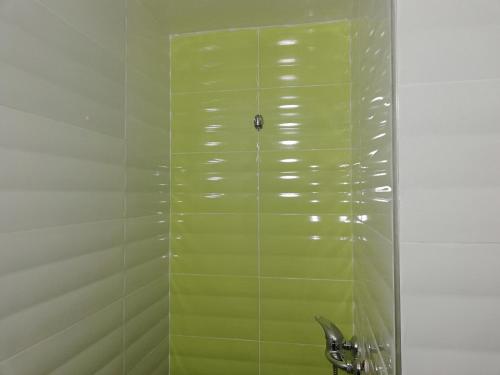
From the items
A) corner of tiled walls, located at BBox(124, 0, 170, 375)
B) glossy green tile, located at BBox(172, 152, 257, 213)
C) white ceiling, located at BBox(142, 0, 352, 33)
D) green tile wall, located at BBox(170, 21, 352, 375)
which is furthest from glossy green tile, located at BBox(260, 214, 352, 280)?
white ceiling, located at BBox(142, 0, 352, 33)

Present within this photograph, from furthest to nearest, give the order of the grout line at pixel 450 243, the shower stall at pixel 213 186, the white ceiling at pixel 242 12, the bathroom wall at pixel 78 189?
the white ceiling at pixel 242 12
the shower stall at pixel 213 186
the bathroom wall at pixel 78 189
the grout line at pixel 450 243

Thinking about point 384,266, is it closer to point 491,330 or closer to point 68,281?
point 491,330

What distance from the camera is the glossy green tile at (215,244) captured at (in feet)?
4.98

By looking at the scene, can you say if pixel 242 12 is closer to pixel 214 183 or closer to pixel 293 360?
pixel 214 183

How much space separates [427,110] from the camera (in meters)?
0.53

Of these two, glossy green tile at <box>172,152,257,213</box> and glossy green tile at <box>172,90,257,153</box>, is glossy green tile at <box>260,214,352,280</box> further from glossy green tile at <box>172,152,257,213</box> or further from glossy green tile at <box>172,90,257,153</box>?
glossy green tile at <box>172,90,257,153</box>

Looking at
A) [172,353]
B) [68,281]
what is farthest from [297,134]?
[172,353]

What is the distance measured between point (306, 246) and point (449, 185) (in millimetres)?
985

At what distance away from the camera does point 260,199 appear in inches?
59.5

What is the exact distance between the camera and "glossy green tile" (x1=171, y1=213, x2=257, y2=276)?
1519 mm

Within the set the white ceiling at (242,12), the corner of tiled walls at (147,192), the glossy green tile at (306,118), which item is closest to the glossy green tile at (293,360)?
the corner of tiled walls at (147,192)

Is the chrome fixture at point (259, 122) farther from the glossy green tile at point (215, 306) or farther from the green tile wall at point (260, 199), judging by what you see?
the glossy green tile at point (215, 306)

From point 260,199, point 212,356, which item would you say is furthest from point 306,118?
point 212,356

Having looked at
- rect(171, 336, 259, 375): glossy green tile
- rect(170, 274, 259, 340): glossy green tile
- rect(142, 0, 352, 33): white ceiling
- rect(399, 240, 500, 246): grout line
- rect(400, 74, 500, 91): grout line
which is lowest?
rect(171, 336, 259, 375): glossy green tile
